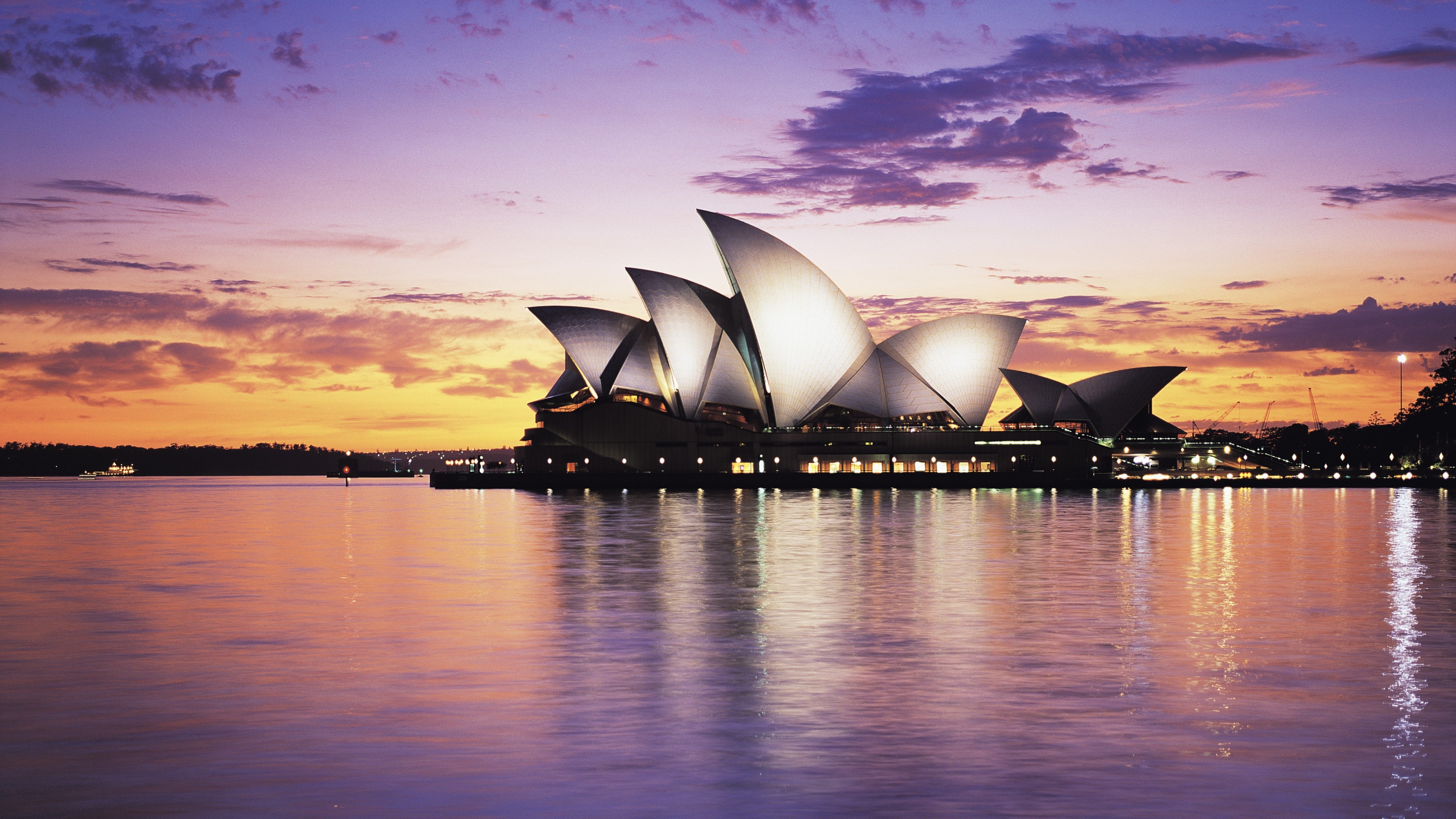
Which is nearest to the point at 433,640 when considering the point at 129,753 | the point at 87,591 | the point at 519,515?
the point at 129,753

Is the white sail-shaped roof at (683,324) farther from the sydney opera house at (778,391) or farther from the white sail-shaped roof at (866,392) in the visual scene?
the white sail-shaped roof at (866,392)

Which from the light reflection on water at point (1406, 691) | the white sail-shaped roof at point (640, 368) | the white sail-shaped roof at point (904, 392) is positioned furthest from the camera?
the white sail-shaped roof at point (904, 392)

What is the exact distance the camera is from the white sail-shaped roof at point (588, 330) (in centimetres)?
9800

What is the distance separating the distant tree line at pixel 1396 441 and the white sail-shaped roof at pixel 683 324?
74.5m

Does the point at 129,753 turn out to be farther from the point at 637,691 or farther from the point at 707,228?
the point at 707,228

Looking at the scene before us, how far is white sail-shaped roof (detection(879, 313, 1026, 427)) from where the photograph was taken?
332 feet

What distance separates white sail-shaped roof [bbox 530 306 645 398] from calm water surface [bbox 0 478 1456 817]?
207ft

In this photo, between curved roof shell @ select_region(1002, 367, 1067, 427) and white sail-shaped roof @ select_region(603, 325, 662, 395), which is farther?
curved roof shell @ select_region(1002, 367, 1067, 427)

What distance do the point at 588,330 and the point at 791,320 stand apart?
18101 millimetres

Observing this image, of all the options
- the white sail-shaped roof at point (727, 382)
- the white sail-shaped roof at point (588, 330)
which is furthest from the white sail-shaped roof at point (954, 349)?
the white sail-shaped roof at point (588, 330)

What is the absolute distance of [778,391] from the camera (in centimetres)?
9388

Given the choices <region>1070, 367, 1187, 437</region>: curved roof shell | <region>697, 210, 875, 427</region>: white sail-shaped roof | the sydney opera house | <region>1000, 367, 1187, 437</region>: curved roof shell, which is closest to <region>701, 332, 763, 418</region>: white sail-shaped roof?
the sydney opera house

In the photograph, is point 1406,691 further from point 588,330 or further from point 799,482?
point 588,330

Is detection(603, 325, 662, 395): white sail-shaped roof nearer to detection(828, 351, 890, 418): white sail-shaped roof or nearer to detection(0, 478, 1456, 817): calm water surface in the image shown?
detection(828, 351, 890, 418): white sail-shaped roof
